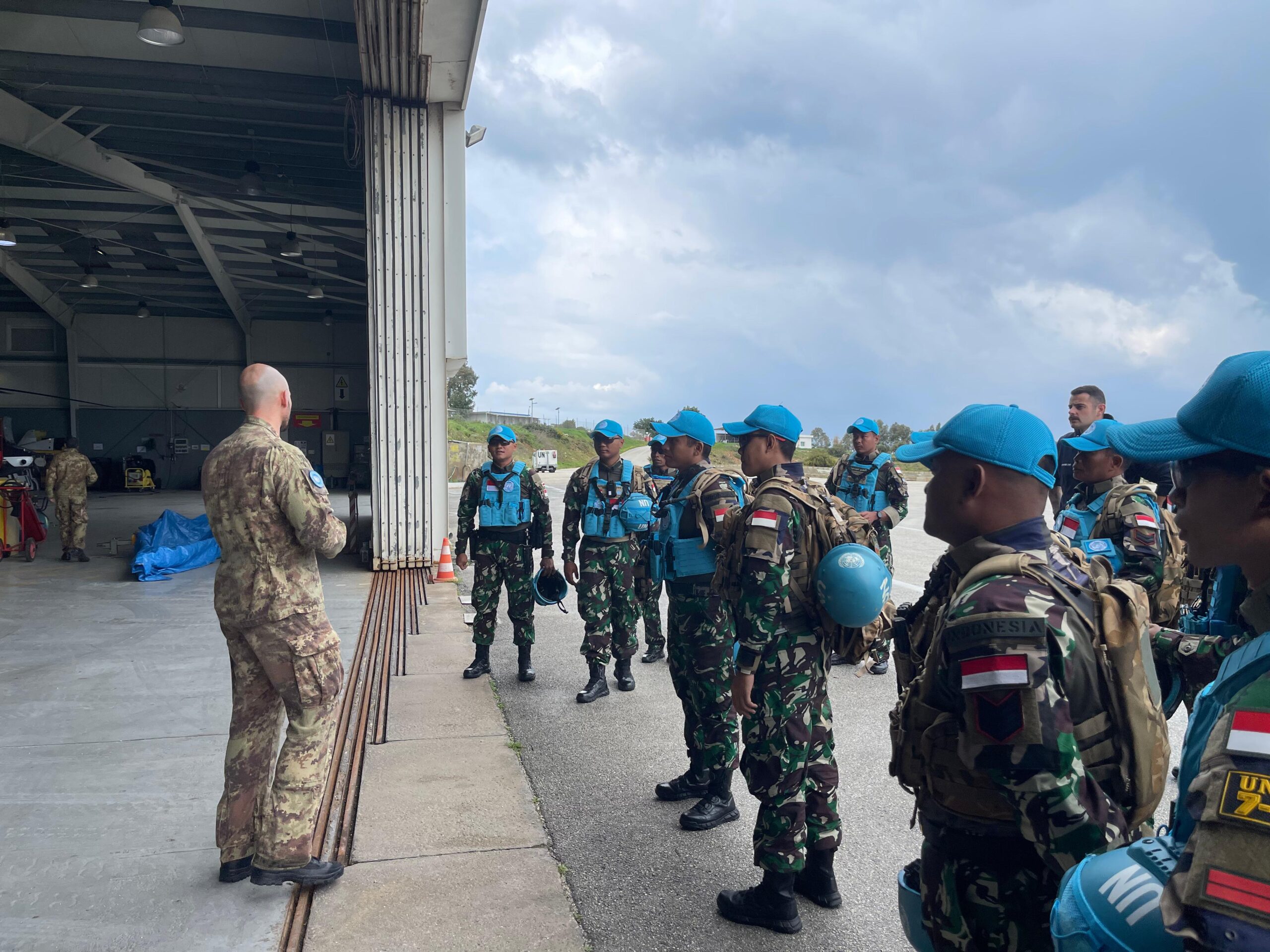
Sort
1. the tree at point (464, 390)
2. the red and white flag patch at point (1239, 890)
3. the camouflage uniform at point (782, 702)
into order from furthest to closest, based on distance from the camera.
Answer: the tree at point (464, 390) → the camouflage uniform at point (782, 702) → the red and white flag patch at point (1239, 890)

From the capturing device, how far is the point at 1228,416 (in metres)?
1.17

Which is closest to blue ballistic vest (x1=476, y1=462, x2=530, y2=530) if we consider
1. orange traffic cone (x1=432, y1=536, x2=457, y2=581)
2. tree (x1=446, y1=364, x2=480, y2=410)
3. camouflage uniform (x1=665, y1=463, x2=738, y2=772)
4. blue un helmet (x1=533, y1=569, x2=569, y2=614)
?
blue un helmet (x1=533, y1=569, x2=569, y2=614)

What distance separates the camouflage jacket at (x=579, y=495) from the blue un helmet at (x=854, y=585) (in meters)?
3.17

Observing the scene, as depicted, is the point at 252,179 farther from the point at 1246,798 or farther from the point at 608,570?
the point at 1246,798

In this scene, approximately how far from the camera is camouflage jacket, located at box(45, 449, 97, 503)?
11383mm

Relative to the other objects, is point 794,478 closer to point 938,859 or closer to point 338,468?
point 938,859

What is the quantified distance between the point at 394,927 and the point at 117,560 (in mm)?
11257

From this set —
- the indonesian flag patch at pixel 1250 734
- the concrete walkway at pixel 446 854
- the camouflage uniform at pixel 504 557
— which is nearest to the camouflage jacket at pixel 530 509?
the camouflage uniform at pixel 504 557

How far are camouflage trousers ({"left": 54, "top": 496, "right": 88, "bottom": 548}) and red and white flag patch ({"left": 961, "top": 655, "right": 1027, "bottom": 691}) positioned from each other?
1303 centimetres

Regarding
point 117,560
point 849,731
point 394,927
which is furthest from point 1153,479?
point 117,560

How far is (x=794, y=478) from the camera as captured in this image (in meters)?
3.34

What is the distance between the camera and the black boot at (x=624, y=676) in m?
5.92

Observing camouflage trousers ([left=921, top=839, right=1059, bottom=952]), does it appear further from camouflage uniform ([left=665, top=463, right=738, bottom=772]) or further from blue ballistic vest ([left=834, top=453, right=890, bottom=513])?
blue ballistic vest ([left=834, top=453, right=890, bottom=513])

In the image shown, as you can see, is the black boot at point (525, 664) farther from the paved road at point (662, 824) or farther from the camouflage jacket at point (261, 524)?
the camouflage jacket at point (261, 524)
